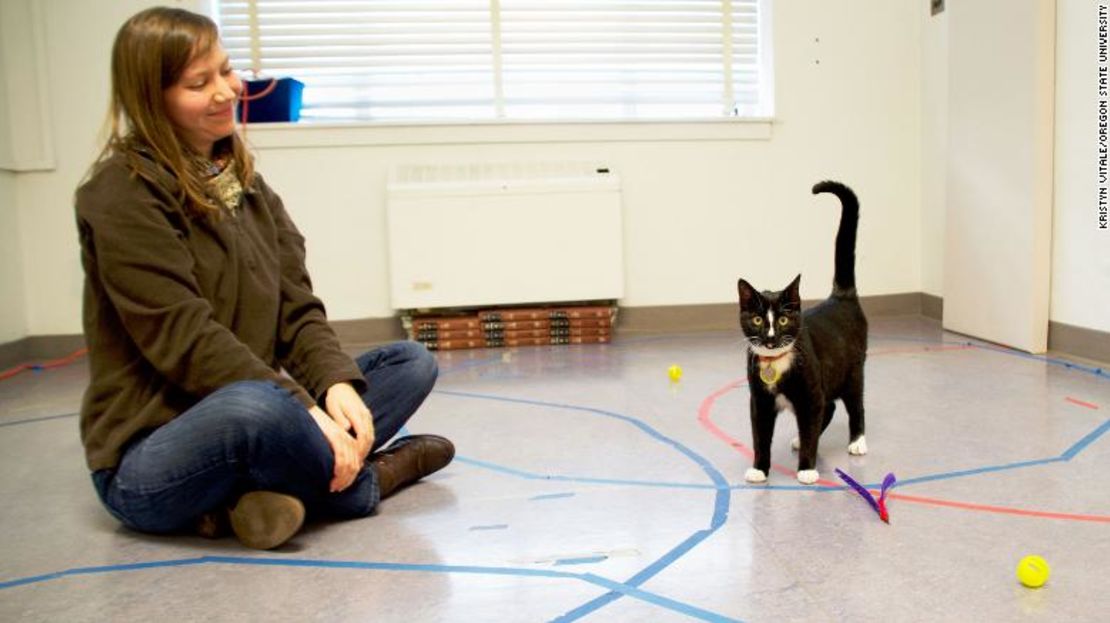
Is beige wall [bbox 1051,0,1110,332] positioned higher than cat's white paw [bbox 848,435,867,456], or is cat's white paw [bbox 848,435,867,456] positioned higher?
beige wall [bbox 1051,0,1110,332]

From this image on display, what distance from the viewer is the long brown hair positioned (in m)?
1.37

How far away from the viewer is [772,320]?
63.3 inches

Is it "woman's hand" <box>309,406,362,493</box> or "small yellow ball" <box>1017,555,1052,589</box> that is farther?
"woman's hand" <box>309,406,362,493</box>

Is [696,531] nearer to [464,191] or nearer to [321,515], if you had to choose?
[321,515]

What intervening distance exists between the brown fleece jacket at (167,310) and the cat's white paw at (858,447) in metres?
1.03

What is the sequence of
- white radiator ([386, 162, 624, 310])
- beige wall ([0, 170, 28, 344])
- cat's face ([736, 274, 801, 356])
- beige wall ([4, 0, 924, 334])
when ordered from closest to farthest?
1. cat's face ([736, 274, 801, 356])
2. beige wall ([0, 170, 28, 344])
3. white radiator ([386, 162, 624, 310])
4. beige wall ([4, 0, 924, 334])

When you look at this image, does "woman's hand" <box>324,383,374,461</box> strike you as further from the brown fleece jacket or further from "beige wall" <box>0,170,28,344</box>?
"beige wall" <box>0,170,28,344</box>

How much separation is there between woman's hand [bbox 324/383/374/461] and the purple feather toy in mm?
854

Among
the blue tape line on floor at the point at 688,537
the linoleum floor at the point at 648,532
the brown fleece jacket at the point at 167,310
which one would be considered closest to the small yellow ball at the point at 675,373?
the linoleum floor at the point at 648,532

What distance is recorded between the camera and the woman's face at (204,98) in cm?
140

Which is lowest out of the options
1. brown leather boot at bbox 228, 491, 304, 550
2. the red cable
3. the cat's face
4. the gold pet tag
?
the red cable

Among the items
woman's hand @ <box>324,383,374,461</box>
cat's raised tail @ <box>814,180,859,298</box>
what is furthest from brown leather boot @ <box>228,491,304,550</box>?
cat's raised tail @ <box>814,180,859,298</box>

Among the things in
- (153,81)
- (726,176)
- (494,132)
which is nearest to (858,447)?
(153,81)

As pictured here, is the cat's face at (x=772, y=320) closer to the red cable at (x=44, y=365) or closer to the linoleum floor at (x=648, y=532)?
the linoleum floor at (x=648, y=532)
